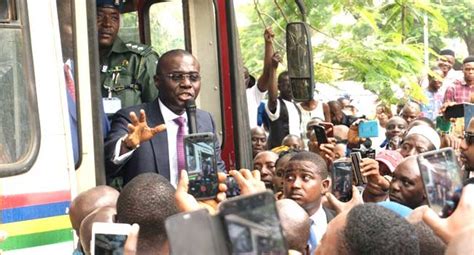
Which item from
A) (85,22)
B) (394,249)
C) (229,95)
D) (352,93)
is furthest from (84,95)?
(352,93)

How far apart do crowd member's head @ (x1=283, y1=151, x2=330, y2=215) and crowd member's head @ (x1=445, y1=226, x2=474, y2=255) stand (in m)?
2.78

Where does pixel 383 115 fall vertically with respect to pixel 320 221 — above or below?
above

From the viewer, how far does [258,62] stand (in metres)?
18.8

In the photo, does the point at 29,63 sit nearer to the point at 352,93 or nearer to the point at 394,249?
the point at 394,249

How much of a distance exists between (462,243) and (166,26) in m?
3.93

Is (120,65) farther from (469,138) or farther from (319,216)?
(469,138)

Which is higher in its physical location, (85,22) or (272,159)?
(85,22)

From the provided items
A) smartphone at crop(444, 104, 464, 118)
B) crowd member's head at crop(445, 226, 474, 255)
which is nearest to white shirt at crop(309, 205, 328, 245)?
crowd member's head at crop(445, 226, 474, 255)

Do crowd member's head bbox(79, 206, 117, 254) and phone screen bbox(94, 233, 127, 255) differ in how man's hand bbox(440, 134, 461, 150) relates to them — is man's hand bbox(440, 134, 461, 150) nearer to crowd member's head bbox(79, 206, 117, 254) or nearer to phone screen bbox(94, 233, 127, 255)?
crowd member's head bbox(79, 206, 117, 254)

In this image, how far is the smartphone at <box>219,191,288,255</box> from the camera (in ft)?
6.43

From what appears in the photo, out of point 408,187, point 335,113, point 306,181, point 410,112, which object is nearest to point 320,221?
point 306,181

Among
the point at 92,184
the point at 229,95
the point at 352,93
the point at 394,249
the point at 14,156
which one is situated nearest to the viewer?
the point at 394,249

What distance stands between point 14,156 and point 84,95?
0.60m

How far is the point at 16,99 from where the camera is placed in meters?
4.29
